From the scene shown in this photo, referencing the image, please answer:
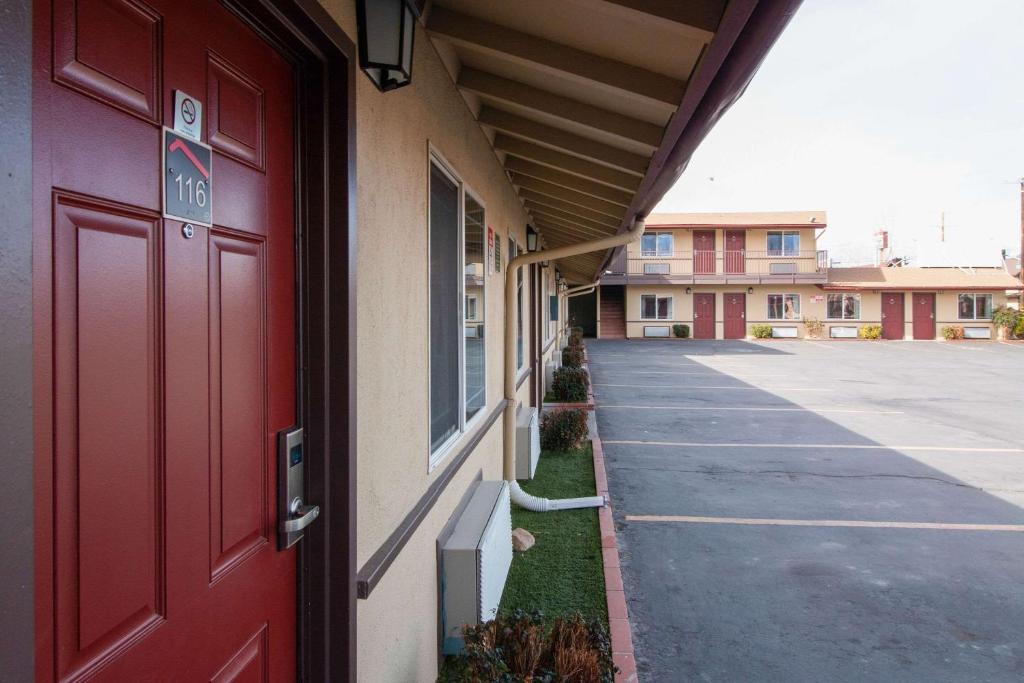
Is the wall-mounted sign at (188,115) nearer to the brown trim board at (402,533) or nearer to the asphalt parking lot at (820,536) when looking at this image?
the brown trim board at (402,533)

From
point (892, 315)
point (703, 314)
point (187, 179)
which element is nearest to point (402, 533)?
point (187, 179)

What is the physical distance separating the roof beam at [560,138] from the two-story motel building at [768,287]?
27323 millimetres

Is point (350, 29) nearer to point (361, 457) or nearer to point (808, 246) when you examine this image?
point (361, 457)

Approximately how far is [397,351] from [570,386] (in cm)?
926

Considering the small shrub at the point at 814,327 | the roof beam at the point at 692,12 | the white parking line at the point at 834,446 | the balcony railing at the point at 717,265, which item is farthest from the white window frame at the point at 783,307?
the roof beam at the point at 692,12

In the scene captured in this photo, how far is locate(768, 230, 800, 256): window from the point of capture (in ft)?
103

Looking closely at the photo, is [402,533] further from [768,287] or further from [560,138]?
[768,287]

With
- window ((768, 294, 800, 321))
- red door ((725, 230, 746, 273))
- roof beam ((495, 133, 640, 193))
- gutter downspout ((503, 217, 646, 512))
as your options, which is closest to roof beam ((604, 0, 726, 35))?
roof beam ((495, 133, 640, 193))

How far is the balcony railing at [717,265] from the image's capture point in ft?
102

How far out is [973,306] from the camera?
105 feet

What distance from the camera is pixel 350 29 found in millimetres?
1874

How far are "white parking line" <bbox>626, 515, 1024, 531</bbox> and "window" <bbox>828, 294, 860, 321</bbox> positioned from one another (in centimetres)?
2900

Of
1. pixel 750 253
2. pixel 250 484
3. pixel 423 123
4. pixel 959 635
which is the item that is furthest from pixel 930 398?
pixel 750 253

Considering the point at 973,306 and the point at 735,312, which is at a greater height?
the point at 973,306
